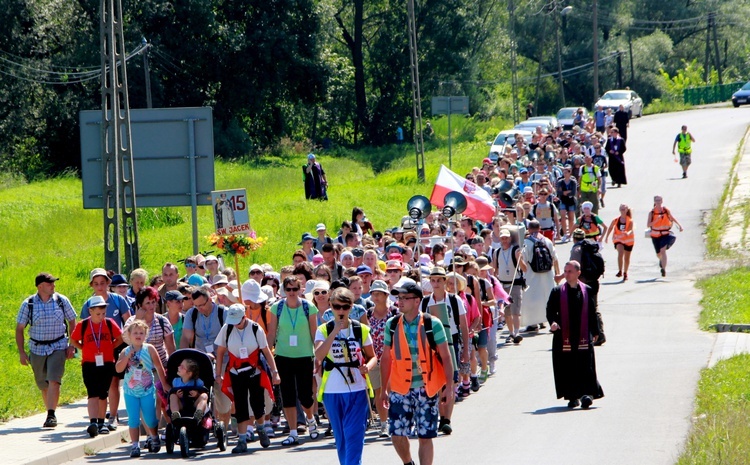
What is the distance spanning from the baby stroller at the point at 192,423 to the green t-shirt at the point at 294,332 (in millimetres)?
799

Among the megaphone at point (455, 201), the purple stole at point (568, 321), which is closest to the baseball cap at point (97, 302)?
the purple stole at point (568, 321)

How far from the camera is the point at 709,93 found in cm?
8312

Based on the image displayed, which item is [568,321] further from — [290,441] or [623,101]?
[623,101]

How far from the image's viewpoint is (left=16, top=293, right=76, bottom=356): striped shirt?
44.4 ft

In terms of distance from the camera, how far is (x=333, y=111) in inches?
2960

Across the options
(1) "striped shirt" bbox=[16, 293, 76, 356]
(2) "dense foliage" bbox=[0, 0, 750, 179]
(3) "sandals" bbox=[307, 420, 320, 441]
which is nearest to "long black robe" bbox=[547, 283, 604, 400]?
(3) "sandals" bbox=[307, 420, 320, 441]

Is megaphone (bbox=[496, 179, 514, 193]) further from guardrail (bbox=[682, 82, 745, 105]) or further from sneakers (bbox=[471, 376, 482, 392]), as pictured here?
guardrail (bbox=[682, 82, 745, 105])

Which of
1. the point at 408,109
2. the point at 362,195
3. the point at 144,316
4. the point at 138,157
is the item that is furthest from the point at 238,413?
the point at 408,109

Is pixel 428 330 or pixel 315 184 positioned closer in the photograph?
pixel 428 330

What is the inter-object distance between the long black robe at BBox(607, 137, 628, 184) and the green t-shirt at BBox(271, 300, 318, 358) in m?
25.0

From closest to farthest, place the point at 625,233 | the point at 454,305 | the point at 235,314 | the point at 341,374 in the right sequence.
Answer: the point at 341,374 → the point at 235,314 → the point at 454,305 → the point at 625,233

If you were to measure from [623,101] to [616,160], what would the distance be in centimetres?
2542

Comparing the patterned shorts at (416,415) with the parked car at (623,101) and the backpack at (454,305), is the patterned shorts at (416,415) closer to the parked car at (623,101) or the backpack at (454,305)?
the backpack at (454,305)

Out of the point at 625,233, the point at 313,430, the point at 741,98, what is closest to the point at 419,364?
the point at 313,430
